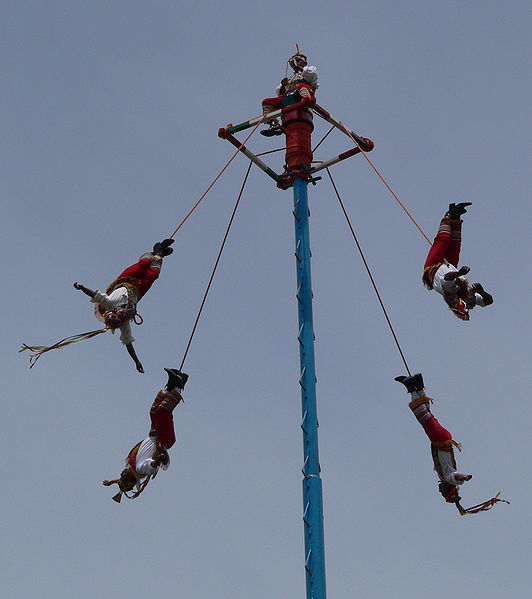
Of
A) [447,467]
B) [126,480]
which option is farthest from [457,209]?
[126,480]

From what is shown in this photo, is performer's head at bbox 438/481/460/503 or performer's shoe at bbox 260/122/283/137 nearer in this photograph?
performer's head at bbox 438/481/460/503

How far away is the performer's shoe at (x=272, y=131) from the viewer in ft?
37.8

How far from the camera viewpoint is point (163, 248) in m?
11.0

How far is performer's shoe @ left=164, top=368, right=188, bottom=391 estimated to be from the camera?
1045 cm

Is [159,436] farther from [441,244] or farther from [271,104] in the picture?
[271,104]

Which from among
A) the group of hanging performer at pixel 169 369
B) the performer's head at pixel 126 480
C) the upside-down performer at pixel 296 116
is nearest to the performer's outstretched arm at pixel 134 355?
the group of hanging performer at pixel 169 369

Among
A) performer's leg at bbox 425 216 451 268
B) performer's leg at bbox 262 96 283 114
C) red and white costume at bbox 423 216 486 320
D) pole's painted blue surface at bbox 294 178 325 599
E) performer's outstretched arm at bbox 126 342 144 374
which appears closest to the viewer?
pole's painted blue surface at bbox 294 178 325 599

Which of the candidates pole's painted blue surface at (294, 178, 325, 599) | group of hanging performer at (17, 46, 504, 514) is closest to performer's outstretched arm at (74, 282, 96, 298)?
group of hanging performer at (17, 46, 504, 514)

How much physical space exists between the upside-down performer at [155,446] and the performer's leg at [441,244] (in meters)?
3.00

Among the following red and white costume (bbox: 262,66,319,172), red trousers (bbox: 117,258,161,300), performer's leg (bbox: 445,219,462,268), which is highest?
red and white costume (bbox: 262,66,319,172)

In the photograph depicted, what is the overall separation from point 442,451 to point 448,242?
90.1 inches

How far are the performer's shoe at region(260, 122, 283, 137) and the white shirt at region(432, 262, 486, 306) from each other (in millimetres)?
2606

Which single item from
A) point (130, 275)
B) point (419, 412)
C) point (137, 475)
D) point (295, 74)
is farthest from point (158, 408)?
point (295, 74)

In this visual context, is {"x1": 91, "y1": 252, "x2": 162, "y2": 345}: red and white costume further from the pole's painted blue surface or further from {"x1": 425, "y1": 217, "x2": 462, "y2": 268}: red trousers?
{"x1": 425, "y1": 217, "x2": 462, "y2": 268}: red trousers
